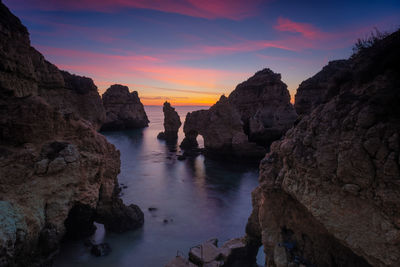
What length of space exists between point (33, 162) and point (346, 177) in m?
8.05

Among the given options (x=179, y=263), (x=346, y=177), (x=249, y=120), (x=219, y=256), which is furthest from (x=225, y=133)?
(x=346, y=177)

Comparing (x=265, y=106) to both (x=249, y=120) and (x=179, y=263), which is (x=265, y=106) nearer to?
(x=249, y=120)

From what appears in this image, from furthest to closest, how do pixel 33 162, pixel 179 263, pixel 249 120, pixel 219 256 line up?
pixel 249 120 → pixel 219 256 → pixel 179 263 → pixel 33 162

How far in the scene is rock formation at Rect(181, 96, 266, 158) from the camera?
3100cm

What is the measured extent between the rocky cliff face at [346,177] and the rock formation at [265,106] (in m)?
29.3

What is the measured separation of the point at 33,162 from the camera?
260 inches

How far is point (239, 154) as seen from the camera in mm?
31188

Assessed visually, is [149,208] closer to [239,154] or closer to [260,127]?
[239,154]

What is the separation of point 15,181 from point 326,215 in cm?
775

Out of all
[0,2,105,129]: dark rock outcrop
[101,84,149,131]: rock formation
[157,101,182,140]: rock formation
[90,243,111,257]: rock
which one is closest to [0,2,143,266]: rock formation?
[0,2,105,129]: dark rock outcrop

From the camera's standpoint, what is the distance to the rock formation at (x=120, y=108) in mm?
66500

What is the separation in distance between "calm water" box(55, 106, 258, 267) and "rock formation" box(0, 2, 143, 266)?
114 inches

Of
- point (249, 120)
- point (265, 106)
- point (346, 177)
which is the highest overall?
point (265, 106)

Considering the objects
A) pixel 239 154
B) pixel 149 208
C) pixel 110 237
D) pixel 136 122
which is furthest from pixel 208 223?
pixel 136 122
